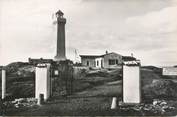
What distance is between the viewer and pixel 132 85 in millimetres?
3020

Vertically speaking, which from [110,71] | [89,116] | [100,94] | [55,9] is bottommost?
[89,116]

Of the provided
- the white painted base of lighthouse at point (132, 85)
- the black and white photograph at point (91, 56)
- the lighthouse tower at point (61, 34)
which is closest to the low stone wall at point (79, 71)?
the black and white photograph at point (91, 56)

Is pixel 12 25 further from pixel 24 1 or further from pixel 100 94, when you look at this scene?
pixel 100 94

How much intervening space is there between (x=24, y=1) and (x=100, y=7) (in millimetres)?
727

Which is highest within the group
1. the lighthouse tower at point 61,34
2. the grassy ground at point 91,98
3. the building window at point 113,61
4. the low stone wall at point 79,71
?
the lighthouse tower at point 61,34

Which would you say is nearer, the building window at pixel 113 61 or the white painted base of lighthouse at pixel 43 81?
the building window at pixel 113 61

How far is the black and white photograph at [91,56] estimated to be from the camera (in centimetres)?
304

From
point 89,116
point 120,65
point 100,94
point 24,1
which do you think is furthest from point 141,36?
point 24,1

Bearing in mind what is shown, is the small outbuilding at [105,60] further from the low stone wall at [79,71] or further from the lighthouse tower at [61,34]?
the lighthouse tower at [61,34]

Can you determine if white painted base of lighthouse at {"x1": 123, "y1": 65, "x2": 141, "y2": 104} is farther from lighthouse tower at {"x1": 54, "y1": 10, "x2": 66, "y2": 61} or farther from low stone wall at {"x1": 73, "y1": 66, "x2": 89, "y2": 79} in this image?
lighthouse tower at {"x1": 54, "y1": 10, "x2": 66, "y2": 61}

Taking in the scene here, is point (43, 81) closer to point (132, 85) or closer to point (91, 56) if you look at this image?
point (91, 56)

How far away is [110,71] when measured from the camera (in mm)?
3064

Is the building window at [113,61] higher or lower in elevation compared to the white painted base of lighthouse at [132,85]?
higher

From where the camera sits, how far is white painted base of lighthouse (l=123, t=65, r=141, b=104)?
3021 mm
